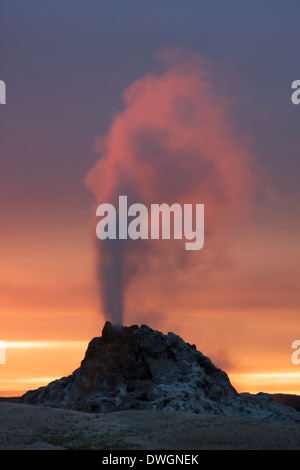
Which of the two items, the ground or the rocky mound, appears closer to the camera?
the ground

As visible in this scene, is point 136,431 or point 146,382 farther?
point 146,382

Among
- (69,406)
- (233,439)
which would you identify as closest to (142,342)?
(69,406)

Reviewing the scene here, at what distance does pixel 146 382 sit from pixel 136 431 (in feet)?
144

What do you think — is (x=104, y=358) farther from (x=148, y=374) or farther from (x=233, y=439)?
(x=233, y=439)

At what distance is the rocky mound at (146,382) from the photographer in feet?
332

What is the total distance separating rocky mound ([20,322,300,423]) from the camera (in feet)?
332

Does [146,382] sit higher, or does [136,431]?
[146,382]

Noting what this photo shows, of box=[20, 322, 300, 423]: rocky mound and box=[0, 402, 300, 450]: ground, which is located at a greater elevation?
box=[20, 322, 300, 423]: rocky mound

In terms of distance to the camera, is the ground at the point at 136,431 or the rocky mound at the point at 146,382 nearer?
the ground at the point at 136,431

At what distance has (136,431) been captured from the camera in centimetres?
6375

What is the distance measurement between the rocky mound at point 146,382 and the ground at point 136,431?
23.5m

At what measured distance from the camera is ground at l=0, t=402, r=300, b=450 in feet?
181

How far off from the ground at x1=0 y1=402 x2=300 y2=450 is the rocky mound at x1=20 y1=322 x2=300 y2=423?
23477mm
